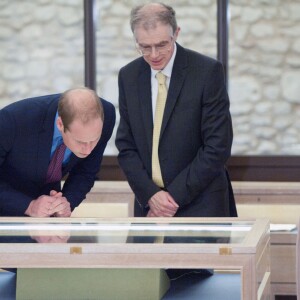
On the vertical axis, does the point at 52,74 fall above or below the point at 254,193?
above

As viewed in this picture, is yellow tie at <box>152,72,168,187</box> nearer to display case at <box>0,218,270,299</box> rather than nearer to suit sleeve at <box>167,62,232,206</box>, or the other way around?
suit sleeve at <box>167,62,232,206</box>

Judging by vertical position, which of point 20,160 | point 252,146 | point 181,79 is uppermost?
point 252,146

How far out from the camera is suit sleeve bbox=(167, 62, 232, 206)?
425 centimetres

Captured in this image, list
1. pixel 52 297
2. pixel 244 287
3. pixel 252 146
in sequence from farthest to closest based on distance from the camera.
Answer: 1. pixel 252 146
2. pixel 52 297
3. pixel 244 287

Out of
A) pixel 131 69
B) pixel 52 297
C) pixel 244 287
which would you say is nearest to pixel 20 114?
pixel 131 69

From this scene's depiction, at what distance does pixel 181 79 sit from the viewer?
4.39m

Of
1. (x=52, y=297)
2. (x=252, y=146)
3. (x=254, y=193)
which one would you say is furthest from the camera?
(x=252, y=146)

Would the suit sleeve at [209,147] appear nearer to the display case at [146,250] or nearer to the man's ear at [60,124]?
the man's ear at [60,124]

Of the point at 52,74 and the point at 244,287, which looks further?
the point at 52,74

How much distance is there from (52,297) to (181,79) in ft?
5.38

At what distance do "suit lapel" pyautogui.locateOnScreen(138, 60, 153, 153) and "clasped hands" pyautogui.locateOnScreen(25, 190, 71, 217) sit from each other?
2.25 feet

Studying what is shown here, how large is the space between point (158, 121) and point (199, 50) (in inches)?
109

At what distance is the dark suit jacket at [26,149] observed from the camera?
391 cm

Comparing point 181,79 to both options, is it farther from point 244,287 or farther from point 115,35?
point 115,35
